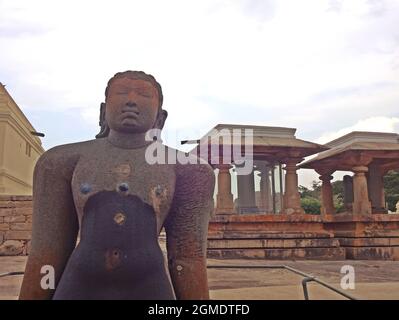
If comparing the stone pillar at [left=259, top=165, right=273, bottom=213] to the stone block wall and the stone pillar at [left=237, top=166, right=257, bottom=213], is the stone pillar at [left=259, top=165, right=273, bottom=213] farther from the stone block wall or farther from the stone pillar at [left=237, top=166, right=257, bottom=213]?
the stone block wall

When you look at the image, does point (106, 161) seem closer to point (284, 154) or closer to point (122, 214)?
point (122, 214)

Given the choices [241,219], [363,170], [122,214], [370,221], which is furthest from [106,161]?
[363,170]

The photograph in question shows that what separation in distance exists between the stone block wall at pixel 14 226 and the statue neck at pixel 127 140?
879cm

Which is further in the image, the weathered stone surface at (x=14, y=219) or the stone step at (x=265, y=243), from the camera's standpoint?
the weathered stone surface at (x=14, y=219)

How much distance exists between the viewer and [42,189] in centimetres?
217

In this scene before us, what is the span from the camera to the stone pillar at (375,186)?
1536cm

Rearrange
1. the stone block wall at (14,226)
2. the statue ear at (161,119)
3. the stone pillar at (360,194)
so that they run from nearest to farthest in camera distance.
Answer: the statue ear at (161,119) < the stone block wall at (14,226) < the stone pillar at (360,194)

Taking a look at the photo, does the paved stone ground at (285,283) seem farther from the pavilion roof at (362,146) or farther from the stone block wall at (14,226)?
the pavilion roof at (362,146)

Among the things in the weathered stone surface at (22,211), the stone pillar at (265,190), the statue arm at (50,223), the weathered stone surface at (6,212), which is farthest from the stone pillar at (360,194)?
the statue arm at (50,223)

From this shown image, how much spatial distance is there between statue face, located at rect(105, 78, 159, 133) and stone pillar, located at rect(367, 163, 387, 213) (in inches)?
578

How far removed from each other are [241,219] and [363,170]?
4.32 m

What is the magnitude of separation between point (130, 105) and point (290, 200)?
1106cm
